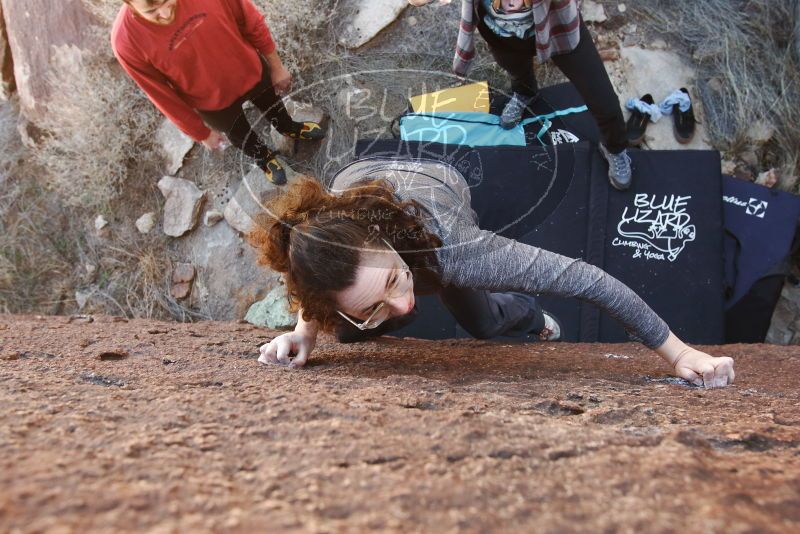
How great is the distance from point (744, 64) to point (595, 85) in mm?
1525

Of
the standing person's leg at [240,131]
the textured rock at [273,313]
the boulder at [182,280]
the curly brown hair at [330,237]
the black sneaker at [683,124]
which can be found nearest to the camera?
the curly brown hair at [330,237]

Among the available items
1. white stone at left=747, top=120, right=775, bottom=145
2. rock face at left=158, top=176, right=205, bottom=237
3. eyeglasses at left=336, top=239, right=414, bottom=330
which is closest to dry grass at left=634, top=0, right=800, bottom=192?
white stone at left=747, top=120, right=775, bottom=145

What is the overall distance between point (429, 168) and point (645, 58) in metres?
1.96

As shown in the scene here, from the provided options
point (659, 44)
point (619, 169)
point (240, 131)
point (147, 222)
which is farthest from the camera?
point (147, 222)

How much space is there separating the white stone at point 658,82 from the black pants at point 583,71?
0.66 metres

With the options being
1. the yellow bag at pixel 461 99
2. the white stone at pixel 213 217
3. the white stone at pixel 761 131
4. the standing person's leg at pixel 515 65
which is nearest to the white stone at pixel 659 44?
the white stone at pixel 761 131

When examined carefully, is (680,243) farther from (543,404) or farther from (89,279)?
(89,279)

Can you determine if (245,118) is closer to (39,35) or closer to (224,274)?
(224,274)

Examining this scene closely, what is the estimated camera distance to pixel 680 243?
262cm

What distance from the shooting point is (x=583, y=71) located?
212cm

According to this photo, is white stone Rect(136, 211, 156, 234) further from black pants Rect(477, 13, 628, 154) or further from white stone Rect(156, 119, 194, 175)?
black pants Rect(477, 13, 628, 154)

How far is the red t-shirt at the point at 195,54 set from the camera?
1.99 meters

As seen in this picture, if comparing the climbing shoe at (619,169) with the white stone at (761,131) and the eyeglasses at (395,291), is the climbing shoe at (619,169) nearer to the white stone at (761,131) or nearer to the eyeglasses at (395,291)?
the white stone at (761,131)

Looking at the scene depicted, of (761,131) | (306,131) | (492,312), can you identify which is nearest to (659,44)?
(761,131)
